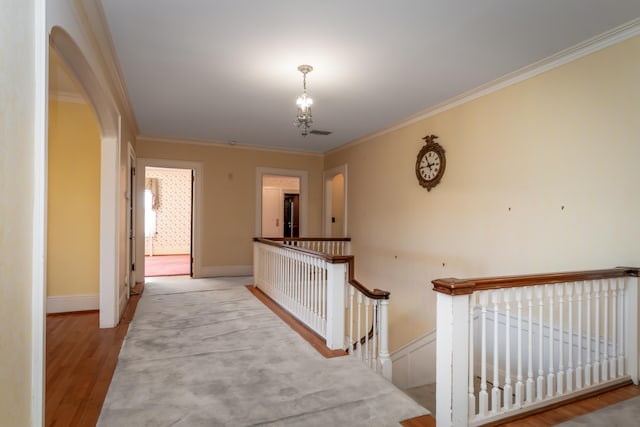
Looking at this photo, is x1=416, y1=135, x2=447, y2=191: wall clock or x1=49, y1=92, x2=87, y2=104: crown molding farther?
x1=416, y1=135, x2=447, y2=191: wall clock

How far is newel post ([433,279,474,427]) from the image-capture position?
6.37ft

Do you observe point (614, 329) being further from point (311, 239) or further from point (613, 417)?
point (311, 239)

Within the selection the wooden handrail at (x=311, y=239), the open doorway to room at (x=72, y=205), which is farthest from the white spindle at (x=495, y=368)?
the open doorway to room at (x=72, y=205)

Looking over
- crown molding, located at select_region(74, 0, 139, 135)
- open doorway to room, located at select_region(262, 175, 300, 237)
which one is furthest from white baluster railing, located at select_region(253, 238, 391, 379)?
open doorway to room, located at select_region(262, 175, 300, 237)

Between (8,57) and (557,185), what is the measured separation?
381 centimetres

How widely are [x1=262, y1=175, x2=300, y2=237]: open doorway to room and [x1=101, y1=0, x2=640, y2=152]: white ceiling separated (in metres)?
6.01

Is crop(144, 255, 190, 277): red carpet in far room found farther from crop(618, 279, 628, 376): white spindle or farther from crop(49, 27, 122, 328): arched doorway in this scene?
crop(618, 279, 628, 376): white spindle

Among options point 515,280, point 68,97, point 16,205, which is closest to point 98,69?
point 68,97

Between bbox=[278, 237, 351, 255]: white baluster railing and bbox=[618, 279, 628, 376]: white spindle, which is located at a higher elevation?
bbox=[278, 237, 351, 255]: white baluster railing

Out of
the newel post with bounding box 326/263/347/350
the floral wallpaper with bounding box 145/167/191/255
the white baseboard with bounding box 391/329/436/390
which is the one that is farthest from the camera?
the floral wallpaper with bounding box 145/167/191/255

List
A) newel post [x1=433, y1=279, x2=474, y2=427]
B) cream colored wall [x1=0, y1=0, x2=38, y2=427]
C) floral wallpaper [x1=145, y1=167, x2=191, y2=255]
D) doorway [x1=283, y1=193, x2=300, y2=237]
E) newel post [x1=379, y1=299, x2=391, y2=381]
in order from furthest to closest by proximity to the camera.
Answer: doorway [x1=283, y1=193, x2=300, y2=237]
floral wallpaper [x1=145, y1=167, x2=191, y2=255]
newel post [x1=379, y1=299, x2=391, y2=381]
newel post [x1=433, y1=279, x2=474, y2=427]
cream colored wall [x1=0, y1=0, x2=38, y2=427]

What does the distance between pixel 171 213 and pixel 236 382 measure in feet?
29.8

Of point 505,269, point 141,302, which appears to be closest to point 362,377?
point 505,269

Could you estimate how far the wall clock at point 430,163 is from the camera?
14.8 ft
